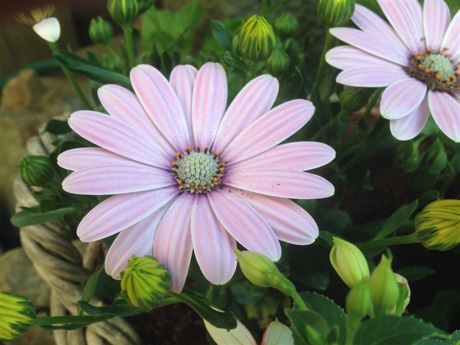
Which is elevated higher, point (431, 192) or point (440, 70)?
point (440, 70)

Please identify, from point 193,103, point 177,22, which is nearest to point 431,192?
point 193,103

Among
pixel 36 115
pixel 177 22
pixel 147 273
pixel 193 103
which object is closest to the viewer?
pixel 147 273

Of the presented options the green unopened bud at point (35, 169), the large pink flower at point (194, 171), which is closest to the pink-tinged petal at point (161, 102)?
the large pink flower at point (194, 171)

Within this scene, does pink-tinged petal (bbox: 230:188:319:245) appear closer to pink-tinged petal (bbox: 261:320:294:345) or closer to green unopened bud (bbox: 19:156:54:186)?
pink-tinged petal (bbox: 261:320:294:345)

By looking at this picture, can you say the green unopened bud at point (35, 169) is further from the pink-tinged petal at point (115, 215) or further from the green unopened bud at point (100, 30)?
the green unopened bud at point (100, 30)

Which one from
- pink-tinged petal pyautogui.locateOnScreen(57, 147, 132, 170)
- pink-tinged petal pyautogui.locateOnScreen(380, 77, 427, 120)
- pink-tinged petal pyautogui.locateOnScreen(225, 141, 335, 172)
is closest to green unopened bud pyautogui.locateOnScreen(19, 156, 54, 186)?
pink-tinged petal pyautogui.locateOnScreen(57, 147, 132, 170)

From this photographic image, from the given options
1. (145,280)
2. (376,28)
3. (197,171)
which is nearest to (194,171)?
(197,171)

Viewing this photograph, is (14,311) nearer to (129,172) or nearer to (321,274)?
(129,172)
